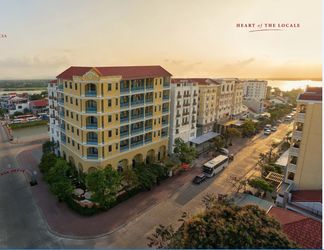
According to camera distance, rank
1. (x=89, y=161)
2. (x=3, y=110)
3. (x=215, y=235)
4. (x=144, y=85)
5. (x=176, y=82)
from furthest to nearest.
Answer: (x=3, y=110) → (x=176, y=82) → (x=144, y=85) → (x=89, y=161) → (x=215, y=235)

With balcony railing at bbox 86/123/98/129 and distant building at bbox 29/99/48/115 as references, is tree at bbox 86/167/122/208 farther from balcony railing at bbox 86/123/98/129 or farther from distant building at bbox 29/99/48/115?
distant building at bbox 29/99/48/115

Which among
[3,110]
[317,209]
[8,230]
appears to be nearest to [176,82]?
Answer: [317,209]

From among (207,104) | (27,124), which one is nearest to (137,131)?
(207,104)

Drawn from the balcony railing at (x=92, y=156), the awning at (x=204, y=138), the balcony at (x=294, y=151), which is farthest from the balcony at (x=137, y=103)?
the balcony at (x=294, y=151)

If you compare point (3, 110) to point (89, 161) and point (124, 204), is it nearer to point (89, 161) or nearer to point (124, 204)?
point (89, 161)

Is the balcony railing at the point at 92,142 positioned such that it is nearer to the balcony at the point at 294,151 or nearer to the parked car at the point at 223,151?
the balcony at the point at 294,151

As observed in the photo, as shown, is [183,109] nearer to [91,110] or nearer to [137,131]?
[137,131]
